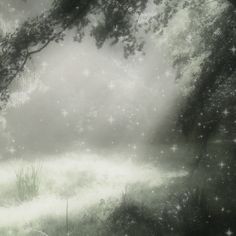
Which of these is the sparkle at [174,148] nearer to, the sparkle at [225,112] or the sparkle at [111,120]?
the sparkle at [225,112]

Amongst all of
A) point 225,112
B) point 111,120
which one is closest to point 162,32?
point 225,112

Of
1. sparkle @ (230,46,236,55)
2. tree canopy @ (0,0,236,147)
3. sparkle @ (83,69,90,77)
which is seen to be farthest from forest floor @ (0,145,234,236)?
sparkle @ (83,69,90,77)

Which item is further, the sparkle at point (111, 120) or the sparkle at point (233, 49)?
the sparkle at point (111, 120)

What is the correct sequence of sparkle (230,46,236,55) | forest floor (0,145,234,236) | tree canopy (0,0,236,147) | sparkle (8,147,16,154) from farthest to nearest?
1. sparkle (8,147,16,154)
2. sparkle (230,46,236,55)
3. forest floor (0,145,234,236)
4. tree canopy (0,0,236,147)

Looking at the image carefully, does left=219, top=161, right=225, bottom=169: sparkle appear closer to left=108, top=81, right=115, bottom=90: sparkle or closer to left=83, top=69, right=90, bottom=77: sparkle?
left=108, top=81, right=115, bottom=90: sparkle

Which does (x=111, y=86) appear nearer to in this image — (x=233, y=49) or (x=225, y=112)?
(x=225, y=112)

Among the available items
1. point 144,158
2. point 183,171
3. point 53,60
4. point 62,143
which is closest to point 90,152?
point 62,143

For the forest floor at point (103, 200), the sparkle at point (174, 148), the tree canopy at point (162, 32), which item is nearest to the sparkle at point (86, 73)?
the forest floor at point (103, 200)

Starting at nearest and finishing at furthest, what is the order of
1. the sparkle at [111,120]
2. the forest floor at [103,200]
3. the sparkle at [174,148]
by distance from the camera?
1. the forest floor at [103,200]
2. the sparkle at [174,148]
3. the sparkle at [111,120]

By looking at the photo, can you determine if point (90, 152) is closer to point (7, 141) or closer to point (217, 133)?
point (7, 141)

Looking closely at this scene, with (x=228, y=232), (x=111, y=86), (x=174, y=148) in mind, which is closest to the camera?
(x=228, y=232)

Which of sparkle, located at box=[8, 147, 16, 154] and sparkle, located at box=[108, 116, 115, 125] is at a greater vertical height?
sparkle, located at box=[108, 116, 115, 125]

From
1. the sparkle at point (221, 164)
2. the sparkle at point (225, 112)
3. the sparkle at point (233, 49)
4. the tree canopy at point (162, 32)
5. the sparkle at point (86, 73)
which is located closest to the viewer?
the tree canopy at point (162, 32)

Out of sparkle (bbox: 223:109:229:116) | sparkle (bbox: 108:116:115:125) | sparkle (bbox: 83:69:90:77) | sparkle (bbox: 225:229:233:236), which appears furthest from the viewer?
sparkle (bbox: 83:69:90:77)
